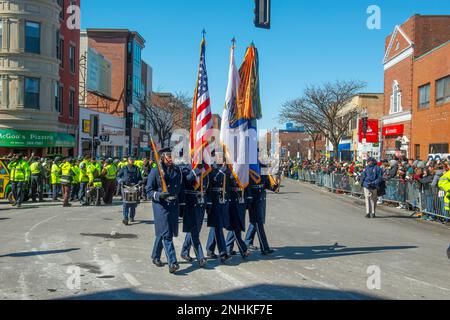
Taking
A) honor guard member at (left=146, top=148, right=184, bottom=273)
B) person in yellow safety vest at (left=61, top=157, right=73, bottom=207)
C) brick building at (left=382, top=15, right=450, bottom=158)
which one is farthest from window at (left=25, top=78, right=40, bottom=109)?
honor guard member at (left=146, top=148, right=184, bottom=273)

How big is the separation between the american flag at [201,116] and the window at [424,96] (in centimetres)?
2770

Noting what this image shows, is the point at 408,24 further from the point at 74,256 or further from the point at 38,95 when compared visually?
the point at 74,256

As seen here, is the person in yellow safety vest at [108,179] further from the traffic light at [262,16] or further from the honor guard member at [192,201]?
the honor guard member at [192,201]

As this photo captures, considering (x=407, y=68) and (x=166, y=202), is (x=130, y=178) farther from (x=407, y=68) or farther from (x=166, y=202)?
(x=407, y=68)

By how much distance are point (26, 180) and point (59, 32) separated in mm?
18098

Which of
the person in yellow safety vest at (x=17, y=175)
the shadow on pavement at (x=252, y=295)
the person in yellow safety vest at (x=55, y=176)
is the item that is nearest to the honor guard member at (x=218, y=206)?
the shadow on pavement at (x=252, y=295)

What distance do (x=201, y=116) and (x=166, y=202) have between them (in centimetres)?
218

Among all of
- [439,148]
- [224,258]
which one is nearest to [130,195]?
[224,258]

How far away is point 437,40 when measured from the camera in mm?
37031

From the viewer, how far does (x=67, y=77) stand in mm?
37250

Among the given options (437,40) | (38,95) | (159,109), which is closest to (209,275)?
(38,95)

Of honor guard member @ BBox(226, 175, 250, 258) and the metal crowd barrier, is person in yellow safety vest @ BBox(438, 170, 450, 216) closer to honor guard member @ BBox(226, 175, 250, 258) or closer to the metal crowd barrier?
the metal crowd barrier

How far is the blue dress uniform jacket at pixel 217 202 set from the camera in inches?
385

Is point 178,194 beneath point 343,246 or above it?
above
